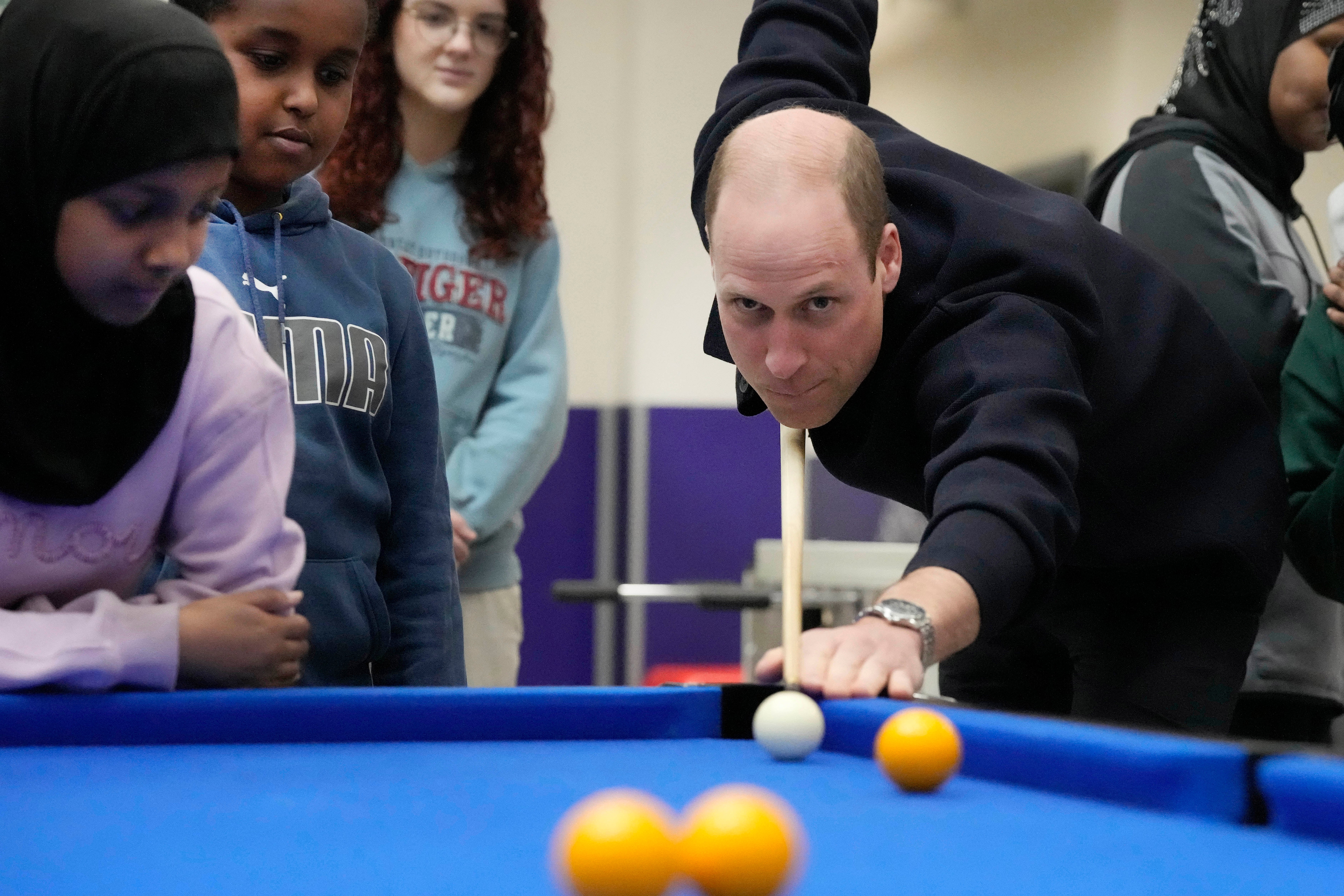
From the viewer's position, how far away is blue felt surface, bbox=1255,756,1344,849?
3.12 ft

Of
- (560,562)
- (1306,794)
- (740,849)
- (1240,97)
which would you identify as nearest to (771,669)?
(1306,794)

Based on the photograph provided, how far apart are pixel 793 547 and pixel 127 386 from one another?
837 millimetres

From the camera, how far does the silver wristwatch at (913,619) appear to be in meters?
1.47

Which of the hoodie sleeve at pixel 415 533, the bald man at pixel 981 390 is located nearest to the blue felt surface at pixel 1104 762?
the bald man at pixel 981 390

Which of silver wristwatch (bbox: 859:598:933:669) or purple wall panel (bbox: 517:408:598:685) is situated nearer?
silver wristwatch (bbox: 859:598:933:669)

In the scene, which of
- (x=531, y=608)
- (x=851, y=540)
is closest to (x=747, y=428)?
(x=851, y=540)

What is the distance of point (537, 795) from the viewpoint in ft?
3.66

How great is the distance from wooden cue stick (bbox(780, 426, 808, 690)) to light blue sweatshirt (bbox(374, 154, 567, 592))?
0.81m

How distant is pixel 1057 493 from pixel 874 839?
75 centimetres

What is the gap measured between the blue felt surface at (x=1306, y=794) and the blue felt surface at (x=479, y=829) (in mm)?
16

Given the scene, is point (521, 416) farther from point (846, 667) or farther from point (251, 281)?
point (846, 667)

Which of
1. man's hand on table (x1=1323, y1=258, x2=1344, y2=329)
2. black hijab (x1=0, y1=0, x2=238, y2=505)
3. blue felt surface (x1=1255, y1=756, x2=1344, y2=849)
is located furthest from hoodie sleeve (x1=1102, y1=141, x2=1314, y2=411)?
black hijab (x1=0, y1=0, x2=238, y2=505)

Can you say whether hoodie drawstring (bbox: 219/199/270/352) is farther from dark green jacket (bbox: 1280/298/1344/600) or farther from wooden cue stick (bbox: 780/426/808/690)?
dark green jacket (bbox: 1280/298/1344/600)

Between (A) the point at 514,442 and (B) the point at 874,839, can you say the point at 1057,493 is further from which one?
(A) the point at 514,442
